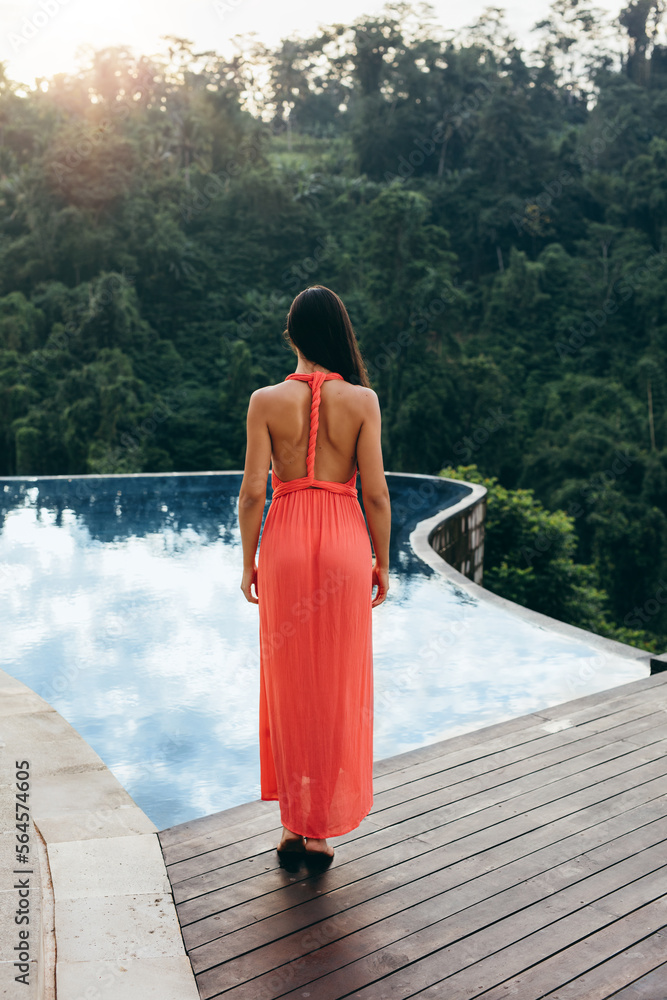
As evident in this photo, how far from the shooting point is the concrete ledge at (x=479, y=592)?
3.69m

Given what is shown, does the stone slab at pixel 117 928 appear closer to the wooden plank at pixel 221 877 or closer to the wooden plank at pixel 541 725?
the wooden plank at pixel 221 877

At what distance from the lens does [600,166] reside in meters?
28.6

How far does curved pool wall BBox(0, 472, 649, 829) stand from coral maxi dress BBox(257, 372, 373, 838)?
0.89 m

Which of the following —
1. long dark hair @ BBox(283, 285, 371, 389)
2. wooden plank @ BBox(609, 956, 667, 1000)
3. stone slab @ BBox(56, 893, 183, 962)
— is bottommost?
stone slab @ BBox(56, 893, 183, 962)

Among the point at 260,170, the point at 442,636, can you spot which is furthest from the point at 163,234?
the point at 442,636

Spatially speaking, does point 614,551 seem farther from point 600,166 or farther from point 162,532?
point 600,166

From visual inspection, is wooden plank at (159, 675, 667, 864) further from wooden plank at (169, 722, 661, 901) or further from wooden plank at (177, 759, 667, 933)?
wooden plank at (177, 759, 667, 933)

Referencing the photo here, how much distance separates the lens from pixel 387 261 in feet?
70.5

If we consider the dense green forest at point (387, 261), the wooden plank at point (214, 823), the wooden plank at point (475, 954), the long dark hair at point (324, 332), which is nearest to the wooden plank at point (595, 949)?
the wooden plank at point (475, 954)

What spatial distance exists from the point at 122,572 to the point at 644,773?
13.3ft

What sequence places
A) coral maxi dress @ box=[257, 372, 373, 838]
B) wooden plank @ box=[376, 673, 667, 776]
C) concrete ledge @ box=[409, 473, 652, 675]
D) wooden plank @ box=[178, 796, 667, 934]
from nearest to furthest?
1. wooden plank @ box=[178, 796, 667, 934]
2. coral maxi dress @ box=[257, 372, 373, 838]
3. wooden plank @ box=[376, 673, 667, 776]
4. concrete ledge @ box=[409, 473, 652, 675]

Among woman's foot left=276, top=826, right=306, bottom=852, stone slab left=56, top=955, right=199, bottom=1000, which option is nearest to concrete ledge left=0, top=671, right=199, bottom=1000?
Result: stone slab left=56, top=955, right=199, bottom=1000

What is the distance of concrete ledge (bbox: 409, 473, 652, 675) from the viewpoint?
3.69 meters

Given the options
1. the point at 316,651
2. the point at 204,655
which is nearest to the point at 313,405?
the point at 316,651
